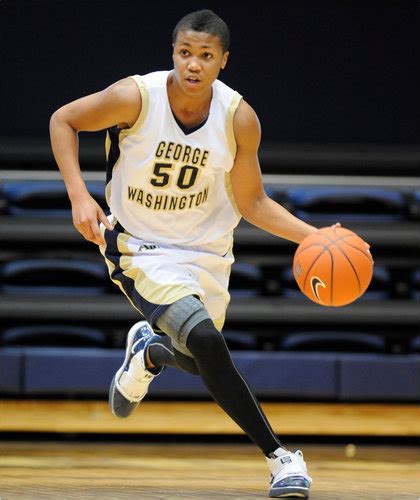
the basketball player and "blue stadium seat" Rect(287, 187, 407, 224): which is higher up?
"blue stadium seat" Rect(287, 187, 407, 224)

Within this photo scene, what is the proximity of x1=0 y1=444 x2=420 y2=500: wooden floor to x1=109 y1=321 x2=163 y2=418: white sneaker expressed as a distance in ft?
0.83

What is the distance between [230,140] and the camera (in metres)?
3.34

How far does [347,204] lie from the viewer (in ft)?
18.5

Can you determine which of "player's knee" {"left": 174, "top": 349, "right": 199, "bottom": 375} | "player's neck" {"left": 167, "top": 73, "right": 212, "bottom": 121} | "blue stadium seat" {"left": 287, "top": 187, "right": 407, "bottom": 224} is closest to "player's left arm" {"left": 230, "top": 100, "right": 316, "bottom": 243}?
"player's neck" {"left": 167, "top": 73, "right": 212, "bottom": 121}

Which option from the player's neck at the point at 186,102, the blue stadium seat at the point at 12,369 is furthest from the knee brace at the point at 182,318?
the blue stadium seat at the point at 12,369

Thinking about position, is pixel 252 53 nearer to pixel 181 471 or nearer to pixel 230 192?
pixel 230 192

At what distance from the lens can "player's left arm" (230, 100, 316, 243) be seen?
3338mm

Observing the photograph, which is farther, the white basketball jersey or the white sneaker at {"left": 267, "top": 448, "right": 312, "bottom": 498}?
the white basketball jersey

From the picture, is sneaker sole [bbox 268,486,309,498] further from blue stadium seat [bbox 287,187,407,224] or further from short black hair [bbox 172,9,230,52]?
blue stadium seat [bbox 287,187,407,224]

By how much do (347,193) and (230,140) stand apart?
91.5 inches

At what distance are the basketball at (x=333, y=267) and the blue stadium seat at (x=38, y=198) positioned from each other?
2351mm

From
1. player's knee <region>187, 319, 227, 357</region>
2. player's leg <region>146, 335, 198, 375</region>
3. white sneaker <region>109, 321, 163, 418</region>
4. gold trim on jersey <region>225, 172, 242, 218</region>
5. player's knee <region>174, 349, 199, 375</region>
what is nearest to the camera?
player's knee <region>187, 319, 227, 357</region>

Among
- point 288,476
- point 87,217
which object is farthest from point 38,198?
point 288,476

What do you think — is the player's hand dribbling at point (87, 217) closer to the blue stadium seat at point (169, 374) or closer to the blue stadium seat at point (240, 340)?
the blue stadium seat at point (169, 374)
